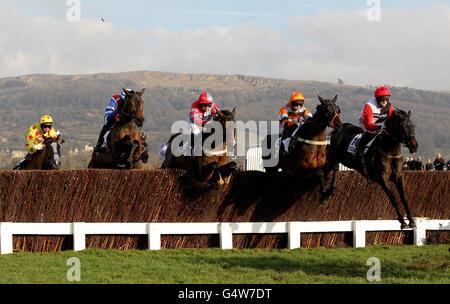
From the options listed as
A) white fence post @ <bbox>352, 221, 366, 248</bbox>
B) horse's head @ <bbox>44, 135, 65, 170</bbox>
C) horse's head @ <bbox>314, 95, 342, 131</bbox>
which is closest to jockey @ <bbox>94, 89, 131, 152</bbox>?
horse's head @ <bbox>44, 135, 65, 170</bbox>

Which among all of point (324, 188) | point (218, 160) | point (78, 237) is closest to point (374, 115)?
point (324, 188)

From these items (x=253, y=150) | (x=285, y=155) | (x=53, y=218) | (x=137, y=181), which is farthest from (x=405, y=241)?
(x=253, y=150)

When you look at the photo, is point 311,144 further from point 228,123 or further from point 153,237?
point 153,237

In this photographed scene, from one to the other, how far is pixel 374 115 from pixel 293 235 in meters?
2.88

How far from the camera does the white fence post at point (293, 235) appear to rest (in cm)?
1103

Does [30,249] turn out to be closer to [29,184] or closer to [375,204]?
[29,184]

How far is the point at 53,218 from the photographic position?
425 inches

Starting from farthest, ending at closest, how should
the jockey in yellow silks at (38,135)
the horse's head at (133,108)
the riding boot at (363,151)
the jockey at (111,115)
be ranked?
1. the jockey in yellow silks at (38,135)
2. the jockey at (111,115)
3. the horse's head at (133,108)
4. the riding boot at (363,151)

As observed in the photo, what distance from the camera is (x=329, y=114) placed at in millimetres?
11414

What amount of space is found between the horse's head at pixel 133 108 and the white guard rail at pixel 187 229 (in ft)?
8.91

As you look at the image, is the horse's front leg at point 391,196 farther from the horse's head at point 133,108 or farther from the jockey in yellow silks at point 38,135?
the jockey in yellow silks at point 38,135

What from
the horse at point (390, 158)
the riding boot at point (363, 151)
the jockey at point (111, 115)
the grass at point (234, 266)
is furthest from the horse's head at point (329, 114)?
the jockey at point (111, 115)

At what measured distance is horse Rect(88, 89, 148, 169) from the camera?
12.7m
